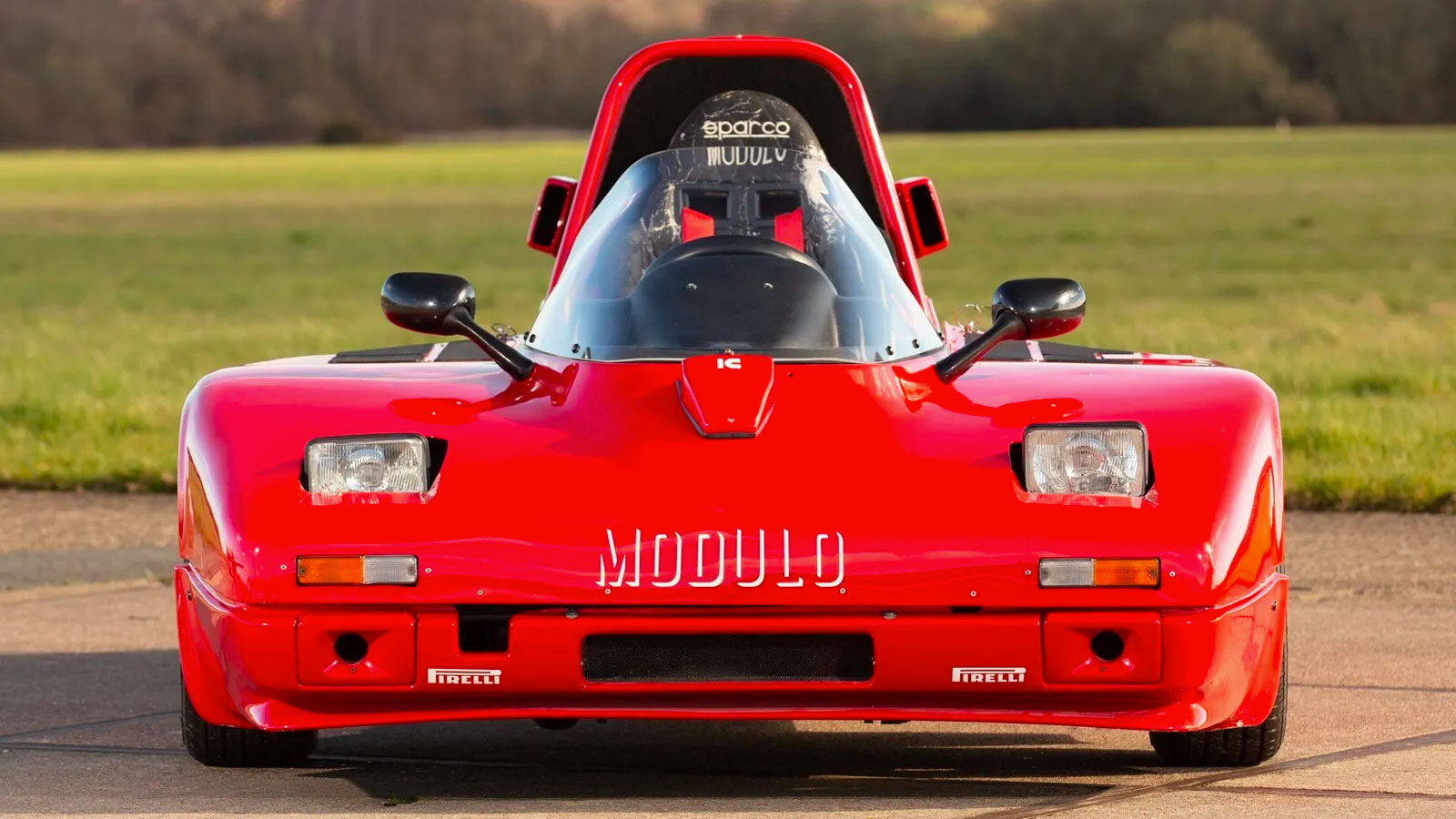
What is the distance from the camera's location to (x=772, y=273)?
213 inches

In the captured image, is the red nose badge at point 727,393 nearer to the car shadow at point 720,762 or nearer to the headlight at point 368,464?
the headlight at point 368,464

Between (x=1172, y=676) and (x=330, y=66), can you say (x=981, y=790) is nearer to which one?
(x=1172, y=676)

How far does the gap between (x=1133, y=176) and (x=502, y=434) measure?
63352 millimetres

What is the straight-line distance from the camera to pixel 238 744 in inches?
197

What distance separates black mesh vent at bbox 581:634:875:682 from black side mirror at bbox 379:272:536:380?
957mm

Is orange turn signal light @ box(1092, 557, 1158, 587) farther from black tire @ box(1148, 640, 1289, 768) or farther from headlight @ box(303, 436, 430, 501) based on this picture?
headlight @ box(303, 436, 430, 501)

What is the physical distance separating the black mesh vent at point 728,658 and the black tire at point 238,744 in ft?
2.99

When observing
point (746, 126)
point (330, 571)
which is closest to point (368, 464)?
point (330, 571)

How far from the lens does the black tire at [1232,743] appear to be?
16.2 ft

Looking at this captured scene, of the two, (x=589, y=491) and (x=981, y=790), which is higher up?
(x=589, y=491)

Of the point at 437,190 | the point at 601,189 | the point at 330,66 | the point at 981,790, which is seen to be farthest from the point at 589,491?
the point at 330,66

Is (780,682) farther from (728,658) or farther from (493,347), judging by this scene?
(493,347)

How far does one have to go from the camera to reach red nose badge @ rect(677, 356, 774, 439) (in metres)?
4.75

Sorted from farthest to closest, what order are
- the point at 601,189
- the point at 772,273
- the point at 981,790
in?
the point at 601,189 → the point at 772,273 → the point at 981,790
